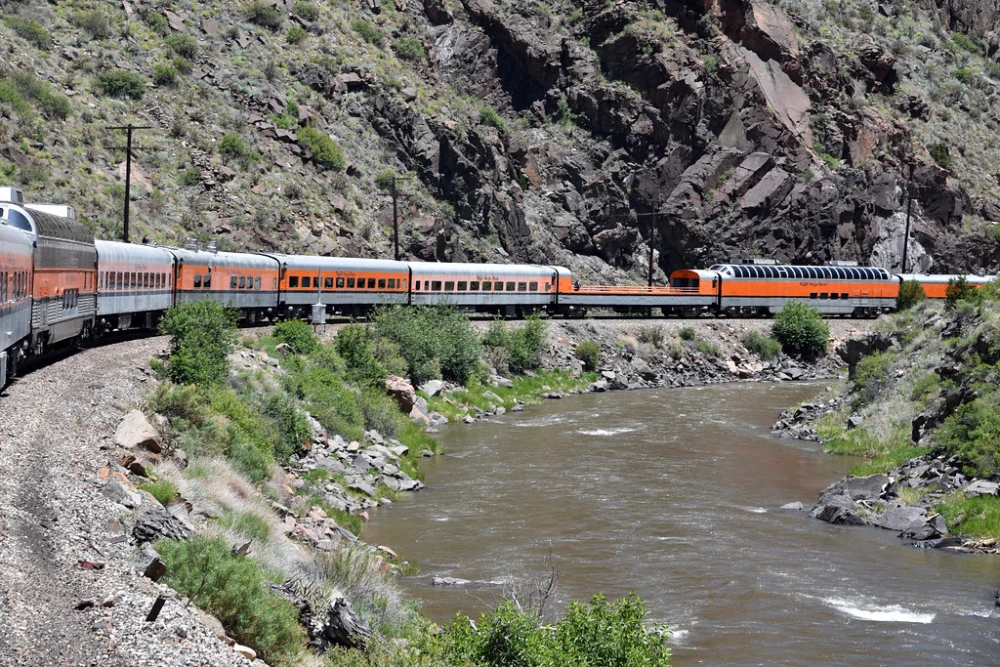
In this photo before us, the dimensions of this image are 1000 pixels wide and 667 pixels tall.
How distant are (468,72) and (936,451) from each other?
79.6 m

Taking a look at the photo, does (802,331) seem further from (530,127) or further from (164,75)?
(164,75)

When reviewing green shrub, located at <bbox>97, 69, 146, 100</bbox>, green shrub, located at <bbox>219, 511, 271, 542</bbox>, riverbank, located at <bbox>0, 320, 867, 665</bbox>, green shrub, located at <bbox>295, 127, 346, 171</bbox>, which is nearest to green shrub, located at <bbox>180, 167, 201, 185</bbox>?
green shrub, located at <bbox>97, 69, 146, 100</bbox>

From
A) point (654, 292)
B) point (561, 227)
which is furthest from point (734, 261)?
point (654, 292)

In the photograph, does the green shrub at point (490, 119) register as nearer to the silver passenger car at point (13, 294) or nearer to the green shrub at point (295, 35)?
the green shrub at point (295, 35)

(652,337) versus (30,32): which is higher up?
(30,32)

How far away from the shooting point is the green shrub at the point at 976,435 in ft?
87.0

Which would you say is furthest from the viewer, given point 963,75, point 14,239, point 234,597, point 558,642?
point 963,75

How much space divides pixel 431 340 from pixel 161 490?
108 feet

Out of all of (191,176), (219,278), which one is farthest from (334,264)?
(191,176)

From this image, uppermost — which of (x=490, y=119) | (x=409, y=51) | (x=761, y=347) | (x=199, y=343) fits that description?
(x=409, y=51)

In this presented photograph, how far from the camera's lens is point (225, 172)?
232ft

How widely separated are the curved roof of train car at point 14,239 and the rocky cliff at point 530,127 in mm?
43161

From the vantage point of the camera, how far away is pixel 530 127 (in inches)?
3971

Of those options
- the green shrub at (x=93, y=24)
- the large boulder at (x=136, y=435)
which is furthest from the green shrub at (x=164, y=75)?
the large boulder at (x=136, y=435)
